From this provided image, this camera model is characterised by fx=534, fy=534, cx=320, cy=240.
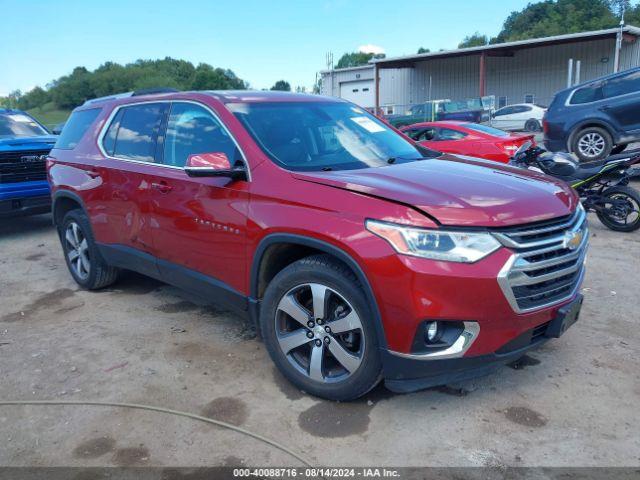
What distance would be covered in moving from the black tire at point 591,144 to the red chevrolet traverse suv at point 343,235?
8310 millimetres

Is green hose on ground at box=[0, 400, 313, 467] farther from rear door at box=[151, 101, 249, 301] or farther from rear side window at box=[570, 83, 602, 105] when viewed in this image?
rear side window at box=[570, 83, 602, 105]

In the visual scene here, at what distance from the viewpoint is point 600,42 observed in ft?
98.2

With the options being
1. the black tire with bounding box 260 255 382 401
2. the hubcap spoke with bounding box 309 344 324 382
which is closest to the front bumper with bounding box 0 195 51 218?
the black tire with bounding box 260 255 382 401

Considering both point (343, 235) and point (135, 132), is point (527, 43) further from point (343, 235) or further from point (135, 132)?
point (343, 235)

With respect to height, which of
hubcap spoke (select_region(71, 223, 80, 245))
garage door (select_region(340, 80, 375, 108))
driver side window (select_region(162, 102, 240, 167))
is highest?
garage door (select_region(340, 80, 375, 108))

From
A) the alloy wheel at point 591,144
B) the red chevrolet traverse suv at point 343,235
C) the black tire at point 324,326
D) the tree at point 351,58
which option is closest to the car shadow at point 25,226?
the red chevrolet traverse suv at point 343,235

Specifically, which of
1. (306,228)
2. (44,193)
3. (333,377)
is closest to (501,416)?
(333,377)

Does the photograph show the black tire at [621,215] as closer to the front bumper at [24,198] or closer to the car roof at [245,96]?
the car roof at [245,96]

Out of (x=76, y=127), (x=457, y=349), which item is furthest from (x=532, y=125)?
(x=457, y=349)

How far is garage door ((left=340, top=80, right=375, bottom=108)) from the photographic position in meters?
40.0

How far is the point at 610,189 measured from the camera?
6.78 meters

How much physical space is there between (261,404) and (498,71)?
3528cm

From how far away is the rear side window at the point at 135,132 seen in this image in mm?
4230

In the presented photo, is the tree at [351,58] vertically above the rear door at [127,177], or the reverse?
the tree at [351,58]
